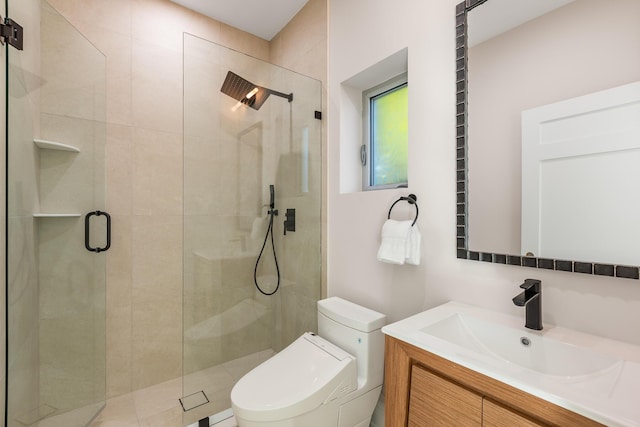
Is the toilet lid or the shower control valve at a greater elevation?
the shower control valve

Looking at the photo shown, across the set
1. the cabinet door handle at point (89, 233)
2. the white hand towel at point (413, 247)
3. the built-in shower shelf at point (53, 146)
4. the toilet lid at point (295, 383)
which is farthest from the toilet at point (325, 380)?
the built-in shower shelf at point (53, 146)

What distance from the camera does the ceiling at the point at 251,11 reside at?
7.06 feet

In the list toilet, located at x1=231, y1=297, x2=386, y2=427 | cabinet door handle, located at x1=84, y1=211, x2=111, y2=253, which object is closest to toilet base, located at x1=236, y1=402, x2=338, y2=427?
toilet, located at x1=231, y1=297, x2=386, y2=427

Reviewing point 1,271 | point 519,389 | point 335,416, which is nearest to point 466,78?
point 519,389

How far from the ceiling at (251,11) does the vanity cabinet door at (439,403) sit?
2499 mm

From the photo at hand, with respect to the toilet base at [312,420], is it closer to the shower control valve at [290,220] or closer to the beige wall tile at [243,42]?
the shower control valve at [290,220]

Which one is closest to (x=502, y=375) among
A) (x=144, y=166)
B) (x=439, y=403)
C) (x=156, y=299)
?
(x=439, y=403)

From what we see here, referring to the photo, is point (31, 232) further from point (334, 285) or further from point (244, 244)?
point (334, 285)

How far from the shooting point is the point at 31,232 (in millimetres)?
1437

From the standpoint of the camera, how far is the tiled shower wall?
6.40 ft

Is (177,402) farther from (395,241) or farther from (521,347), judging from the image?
(521,347)

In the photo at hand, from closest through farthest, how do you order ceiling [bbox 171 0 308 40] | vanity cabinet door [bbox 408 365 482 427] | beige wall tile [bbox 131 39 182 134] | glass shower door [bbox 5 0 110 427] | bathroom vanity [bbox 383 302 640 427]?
bathroom vanity [bbox 383 302 640 427]
vanity cabinet door [bbox 408 365 482 427]
glass shower door [bbox 5 0 110 427]
beige wall tile [bbox 131 39 182 134]
ceiling [bbox 171 0 308 40]

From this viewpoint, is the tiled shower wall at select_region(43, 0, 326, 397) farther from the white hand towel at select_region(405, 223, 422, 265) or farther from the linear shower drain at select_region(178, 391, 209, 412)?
the white hand towel at select_region(405, 223, 422, 265)

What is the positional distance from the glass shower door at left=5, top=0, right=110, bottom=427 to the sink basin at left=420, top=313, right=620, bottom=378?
1.77 meters
